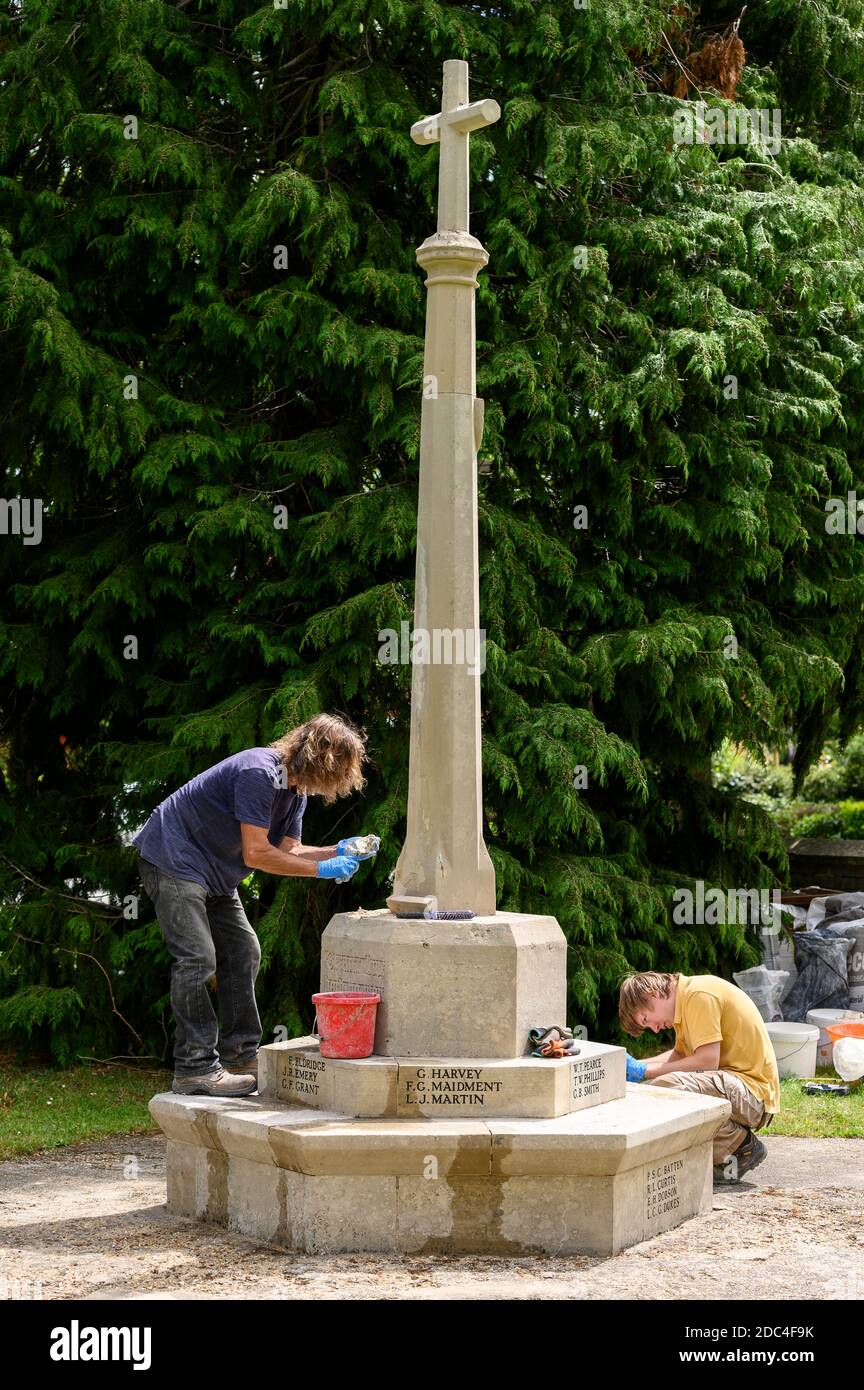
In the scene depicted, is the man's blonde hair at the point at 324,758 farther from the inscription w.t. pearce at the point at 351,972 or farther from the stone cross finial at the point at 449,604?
the inscription w.t. pearce at the point at 351,972

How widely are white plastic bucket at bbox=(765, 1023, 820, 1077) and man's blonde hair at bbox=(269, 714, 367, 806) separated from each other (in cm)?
431

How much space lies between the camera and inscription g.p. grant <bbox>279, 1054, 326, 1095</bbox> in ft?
18.5

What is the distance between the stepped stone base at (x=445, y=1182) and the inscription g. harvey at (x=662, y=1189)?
64mm

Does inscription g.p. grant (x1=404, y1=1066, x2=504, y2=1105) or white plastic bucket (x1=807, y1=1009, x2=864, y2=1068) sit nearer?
inscription g.p. grant (x1=404, y1=1066, x2=504, y2=1105)

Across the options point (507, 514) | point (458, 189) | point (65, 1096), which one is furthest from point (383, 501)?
point (65, 1096)

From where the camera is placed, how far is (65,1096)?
868cm

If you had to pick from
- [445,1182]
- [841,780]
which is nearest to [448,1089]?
[445,1182]

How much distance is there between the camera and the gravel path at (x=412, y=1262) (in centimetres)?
476

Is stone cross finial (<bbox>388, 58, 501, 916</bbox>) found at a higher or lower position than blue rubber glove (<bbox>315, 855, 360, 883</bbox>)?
higher

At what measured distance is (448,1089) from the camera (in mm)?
5445

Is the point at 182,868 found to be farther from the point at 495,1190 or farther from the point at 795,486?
the point at 795,486

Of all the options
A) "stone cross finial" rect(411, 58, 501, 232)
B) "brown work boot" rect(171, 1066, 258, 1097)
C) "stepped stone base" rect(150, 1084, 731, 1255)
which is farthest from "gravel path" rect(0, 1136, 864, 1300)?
"stone cross finial" rect(411, 58, 501, 232)

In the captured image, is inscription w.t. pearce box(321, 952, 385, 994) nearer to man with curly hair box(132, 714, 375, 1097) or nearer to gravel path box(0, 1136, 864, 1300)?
man with curly hair box(132, 714, 375, 1097)

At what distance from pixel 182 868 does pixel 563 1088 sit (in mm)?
1750
